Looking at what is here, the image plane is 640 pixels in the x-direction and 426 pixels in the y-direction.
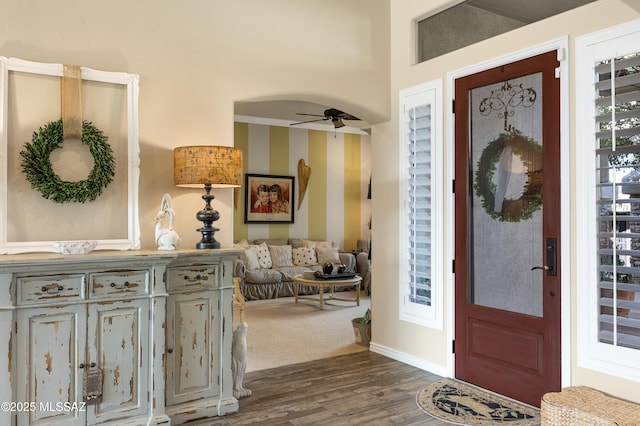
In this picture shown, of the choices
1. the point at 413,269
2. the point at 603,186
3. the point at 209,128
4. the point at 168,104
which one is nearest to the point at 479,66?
the point at 603,186

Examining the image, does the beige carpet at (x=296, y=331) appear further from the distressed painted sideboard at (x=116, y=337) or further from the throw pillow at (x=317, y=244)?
the throw pillow at (x=317, y=244)

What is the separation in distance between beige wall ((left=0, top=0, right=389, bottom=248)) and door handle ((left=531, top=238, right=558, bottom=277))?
7.03 feet

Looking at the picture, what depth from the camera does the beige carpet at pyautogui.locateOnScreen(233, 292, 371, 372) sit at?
195 inches

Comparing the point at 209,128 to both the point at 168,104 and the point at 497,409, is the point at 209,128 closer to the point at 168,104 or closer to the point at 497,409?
the point at 168,104

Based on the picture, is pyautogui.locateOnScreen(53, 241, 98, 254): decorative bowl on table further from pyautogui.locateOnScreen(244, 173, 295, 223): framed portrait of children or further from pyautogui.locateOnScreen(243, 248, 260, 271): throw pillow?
pyautogui.locateOnScreen(244, 173, 295, 223): framed portrait of children

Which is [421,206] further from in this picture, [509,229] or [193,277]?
[193,277]

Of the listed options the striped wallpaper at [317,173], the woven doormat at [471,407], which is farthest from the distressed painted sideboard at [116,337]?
the striped wallpaper at [317,173]

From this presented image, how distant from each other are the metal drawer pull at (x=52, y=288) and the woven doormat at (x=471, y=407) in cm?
255

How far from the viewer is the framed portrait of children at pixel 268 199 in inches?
356

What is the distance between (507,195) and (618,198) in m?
0.82

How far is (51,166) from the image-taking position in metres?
3.26

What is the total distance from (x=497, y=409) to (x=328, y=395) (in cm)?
124

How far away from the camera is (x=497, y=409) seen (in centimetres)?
355

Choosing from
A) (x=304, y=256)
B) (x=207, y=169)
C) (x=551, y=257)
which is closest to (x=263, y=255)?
(x=304, y=256)
